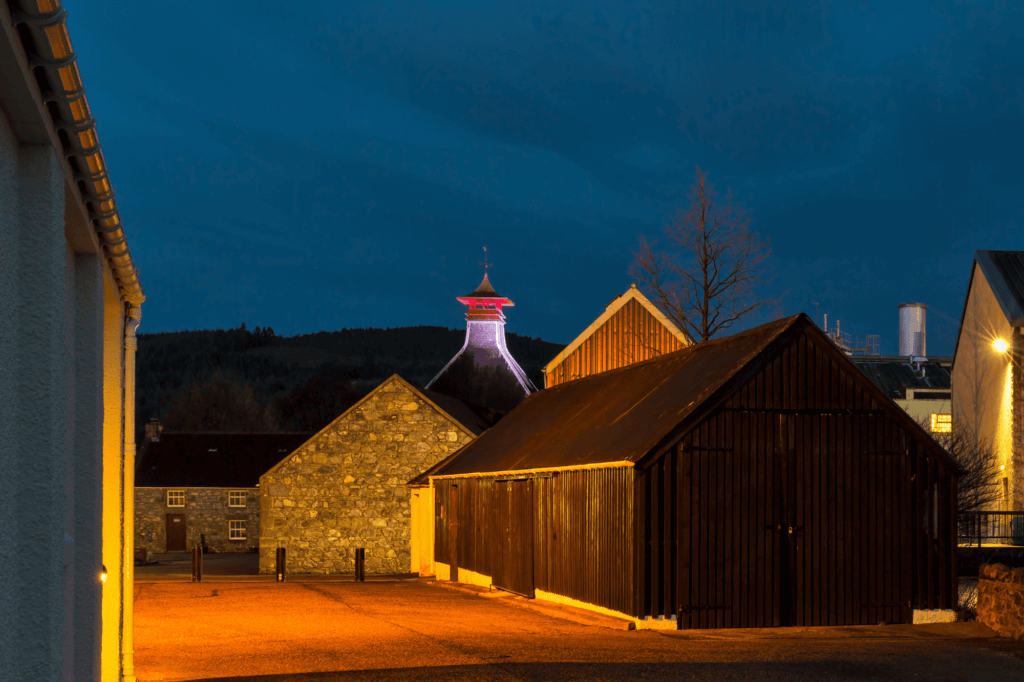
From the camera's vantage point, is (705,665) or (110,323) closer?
(110,323)

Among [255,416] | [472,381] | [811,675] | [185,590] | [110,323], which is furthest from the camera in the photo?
[255,416]

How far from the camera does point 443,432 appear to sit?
36.5 m

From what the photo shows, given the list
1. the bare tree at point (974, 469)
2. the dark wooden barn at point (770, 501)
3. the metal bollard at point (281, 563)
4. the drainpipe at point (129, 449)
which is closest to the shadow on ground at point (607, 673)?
the drainpipe at point (129, 449)

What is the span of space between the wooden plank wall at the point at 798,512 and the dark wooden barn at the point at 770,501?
0.07 ft

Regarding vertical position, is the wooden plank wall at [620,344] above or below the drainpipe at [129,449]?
above

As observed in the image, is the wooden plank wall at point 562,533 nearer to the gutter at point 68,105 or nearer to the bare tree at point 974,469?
the gutter at point 68,105

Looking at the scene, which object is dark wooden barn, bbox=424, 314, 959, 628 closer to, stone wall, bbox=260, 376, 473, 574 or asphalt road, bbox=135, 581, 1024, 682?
asphalt road, bbox=135, 581, 1024, 682

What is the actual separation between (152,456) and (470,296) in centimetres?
1943

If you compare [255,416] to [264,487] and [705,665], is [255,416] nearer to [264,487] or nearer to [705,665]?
[264,487]

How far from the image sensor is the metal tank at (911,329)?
163 feet

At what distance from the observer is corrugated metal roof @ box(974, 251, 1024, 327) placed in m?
32.2

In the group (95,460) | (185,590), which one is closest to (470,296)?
(185,590)

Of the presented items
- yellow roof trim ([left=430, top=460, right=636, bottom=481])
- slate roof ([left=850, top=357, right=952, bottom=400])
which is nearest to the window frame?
slate roof ([left=850, top=357, right=952, bottom=400])

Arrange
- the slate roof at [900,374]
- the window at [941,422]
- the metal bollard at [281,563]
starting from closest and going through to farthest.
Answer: the metal bollard at [281,563], the window at [941,422], the slate roof at [900,374]
